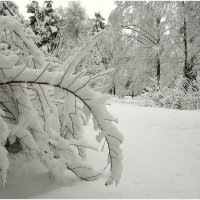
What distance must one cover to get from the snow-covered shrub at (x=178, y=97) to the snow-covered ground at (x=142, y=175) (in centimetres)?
629

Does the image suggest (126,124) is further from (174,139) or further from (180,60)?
(180,60)

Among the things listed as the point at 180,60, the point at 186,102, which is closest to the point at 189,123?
the point at 186,102

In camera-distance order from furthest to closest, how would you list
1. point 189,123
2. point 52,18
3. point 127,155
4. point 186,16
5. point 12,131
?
point 52,18 → point 186,16 → point 189,123 → point 127,155 → point 12,131

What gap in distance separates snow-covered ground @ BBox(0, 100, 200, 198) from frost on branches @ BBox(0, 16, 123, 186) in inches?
4.7

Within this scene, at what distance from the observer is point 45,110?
4.96 ft

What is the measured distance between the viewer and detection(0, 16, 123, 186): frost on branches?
117cm

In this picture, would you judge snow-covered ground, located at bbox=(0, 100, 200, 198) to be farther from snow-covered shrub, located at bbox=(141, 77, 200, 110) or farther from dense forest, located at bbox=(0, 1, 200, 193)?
snow-covered shrub, located at bbox=(141, 77, 200, 110)

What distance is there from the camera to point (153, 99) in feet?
34.0

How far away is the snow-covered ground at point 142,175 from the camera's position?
1439mm

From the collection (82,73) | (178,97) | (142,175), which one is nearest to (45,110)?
(82,73)

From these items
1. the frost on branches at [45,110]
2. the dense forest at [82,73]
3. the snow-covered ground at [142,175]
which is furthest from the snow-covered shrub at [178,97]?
the frost on branches at [45,110]

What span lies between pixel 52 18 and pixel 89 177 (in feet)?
59.9

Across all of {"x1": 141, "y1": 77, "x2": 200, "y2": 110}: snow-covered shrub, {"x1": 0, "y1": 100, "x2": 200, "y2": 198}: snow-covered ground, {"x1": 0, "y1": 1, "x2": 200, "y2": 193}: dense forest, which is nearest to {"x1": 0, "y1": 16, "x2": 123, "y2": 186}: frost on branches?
{"x1": 0, "y1": 1, "x2": 200, "y2": 193}: dense forest

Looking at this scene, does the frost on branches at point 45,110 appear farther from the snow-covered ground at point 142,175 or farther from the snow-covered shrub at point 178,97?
the snow-covered shrub at point 178,97
